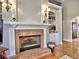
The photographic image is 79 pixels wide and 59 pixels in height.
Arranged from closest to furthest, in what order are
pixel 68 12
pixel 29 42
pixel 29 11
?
pixel 29 11 < pixel 29 42 < pixel 68 12

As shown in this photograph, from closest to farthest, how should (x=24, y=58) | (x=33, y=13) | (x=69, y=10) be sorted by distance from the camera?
1. (x=24, y=58)
2. (x=33, y=13)
3. (x=69, y=10)

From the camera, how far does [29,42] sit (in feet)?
18.8

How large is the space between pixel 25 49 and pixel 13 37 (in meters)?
1.09

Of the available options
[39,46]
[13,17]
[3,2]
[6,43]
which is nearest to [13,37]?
[6,43]

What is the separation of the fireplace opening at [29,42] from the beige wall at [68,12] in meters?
3.53

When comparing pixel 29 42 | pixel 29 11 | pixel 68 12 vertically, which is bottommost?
pixel 29 42

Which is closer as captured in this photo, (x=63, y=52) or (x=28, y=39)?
(x=63, y=52)

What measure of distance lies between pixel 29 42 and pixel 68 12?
14.8 feet

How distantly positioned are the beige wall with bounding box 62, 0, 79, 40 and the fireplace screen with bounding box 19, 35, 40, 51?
353cm

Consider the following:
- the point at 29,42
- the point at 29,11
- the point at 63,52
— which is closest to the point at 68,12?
the point at 29,11

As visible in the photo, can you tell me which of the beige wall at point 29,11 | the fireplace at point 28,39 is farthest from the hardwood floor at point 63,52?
the beige wall at point 29,11

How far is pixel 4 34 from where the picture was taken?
14.4 ft

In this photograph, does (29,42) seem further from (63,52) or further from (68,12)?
(68,12)

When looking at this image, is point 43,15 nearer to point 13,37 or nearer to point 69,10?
point 13,37
